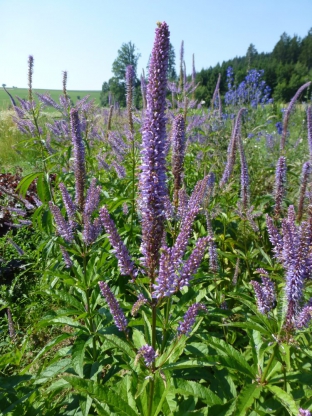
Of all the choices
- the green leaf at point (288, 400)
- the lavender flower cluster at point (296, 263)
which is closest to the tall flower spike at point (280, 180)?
the lavender flower cluster at point (296, 263)

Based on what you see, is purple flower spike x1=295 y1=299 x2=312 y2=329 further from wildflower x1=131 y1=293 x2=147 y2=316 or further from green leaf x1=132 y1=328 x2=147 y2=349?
green leaf x1=132 y1=328 x2=147 y2=349

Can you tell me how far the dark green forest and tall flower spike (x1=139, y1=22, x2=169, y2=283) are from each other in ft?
11.7

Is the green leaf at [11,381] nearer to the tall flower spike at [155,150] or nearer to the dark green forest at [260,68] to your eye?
the tall flower spike at [155,150]

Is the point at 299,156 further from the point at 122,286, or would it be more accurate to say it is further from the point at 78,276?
the point at 78,276

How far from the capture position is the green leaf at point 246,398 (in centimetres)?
187

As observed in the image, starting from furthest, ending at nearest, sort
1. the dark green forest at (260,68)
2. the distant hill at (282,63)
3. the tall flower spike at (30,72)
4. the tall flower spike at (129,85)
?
the distant hill at (282,63) → the dark green forest at (260,68) → the tall flower spike at (30,72) → the tall flower spike at (129,85)

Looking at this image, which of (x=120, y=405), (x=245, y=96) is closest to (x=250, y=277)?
(x=120, y=405)

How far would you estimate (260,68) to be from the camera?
37.0 meters

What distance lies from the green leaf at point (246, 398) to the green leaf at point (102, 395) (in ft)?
2.07

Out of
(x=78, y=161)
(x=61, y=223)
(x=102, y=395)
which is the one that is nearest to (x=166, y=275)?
(x=102, y=395)

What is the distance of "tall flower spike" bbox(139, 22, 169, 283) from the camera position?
1.58 metres

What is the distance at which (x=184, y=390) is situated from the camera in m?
2.21

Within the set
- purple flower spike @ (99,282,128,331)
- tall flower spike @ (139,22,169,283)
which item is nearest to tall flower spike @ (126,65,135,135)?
tall flower spike @ (139,22,169,283)

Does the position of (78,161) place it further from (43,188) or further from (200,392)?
(200,392)
